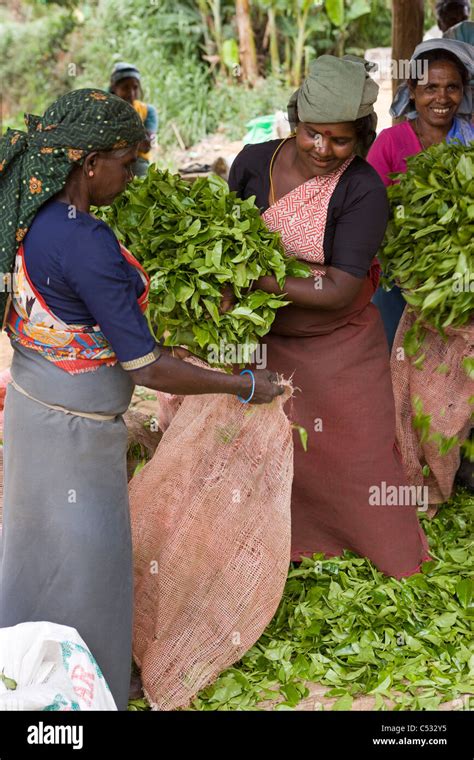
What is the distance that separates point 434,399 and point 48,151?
1.98 metres

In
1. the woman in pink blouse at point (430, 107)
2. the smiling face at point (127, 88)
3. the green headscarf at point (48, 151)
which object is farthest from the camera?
the smiling face at point (127, 88)

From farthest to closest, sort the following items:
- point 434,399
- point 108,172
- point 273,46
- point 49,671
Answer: point 273,46 → point 434,399 → point 108,172 → point 49,671

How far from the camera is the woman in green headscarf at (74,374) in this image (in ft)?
8.23

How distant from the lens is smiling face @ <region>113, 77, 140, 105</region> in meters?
7.50

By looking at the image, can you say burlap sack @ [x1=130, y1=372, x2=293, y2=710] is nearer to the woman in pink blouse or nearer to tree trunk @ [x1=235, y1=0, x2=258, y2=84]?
the woman in pink blouse

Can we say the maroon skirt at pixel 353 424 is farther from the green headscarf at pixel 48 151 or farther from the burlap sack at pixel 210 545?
the green headscarf at pixel 48 151

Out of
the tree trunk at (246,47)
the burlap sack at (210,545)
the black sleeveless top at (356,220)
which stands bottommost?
the burlap sack at (210,545)

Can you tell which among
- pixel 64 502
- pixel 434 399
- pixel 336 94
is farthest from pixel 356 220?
→ pixel 64 502

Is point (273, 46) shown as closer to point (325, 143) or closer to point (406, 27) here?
point (406, 27)

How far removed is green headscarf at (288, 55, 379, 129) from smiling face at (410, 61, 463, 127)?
0.83 metres

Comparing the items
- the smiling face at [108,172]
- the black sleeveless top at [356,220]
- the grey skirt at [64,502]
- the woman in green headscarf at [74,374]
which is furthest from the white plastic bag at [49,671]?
the black sleeveless top at [356,220]

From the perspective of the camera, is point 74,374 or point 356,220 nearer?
point 74,374

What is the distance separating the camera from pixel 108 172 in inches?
102

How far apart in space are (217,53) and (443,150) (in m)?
9.07
